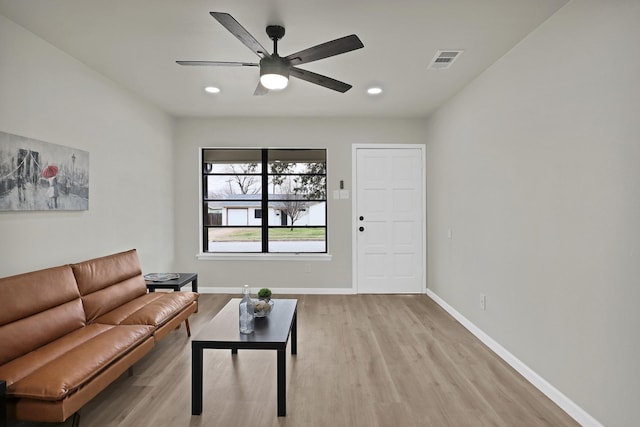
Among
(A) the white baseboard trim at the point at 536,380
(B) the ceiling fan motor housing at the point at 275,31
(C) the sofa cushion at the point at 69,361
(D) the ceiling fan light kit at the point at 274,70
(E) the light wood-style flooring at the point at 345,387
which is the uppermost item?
(B) the ceiling fan motor housing at the point at 275,31

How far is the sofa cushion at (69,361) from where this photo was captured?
5.41ft

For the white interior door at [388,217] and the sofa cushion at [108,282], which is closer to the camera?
the sofa cushion at [108,282]

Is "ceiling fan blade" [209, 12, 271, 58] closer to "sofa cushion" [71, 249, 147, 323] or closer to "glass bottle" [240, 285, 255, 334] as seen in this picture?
"glass bottle" [240, 285, 255, 334]

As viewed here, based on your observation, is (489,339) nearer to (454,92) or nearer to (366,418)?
(366,418)

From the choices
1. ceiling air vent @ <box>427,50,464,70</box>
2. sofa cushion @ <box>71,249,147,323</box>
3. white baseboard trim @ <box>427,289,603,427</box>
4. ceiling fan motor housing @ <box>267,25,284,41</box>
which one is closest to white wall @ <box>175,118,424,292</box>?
sofa cushion @ <box>71,249,147,323</box>

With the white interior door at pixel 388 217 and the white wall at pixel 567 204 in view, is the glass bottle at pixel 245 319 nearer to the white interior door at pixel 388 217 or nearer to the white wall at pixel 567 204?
the white wall at pixel 567 204

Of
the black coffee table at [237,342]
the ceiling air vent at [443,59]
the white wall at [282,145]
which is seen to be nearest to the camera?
the black coffee table at [237,342]

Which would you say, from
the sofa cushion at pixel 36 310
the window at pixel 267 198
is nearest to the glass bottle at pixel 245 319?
the sofa cushion at pixel 36 310

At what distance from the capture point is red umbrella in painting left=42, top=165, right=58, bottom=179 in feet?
8.54

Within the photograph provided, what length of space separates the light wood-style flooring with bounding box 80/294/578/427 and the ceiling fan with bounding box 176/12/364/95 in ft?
7.11

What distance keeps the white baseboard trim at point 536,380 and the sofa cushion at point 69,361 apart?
2.81m

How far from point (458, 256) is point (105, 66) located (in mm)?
4056

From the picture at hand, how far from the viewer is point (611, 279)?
1.81 meters

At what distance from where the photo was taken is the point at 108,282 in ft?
9.61
